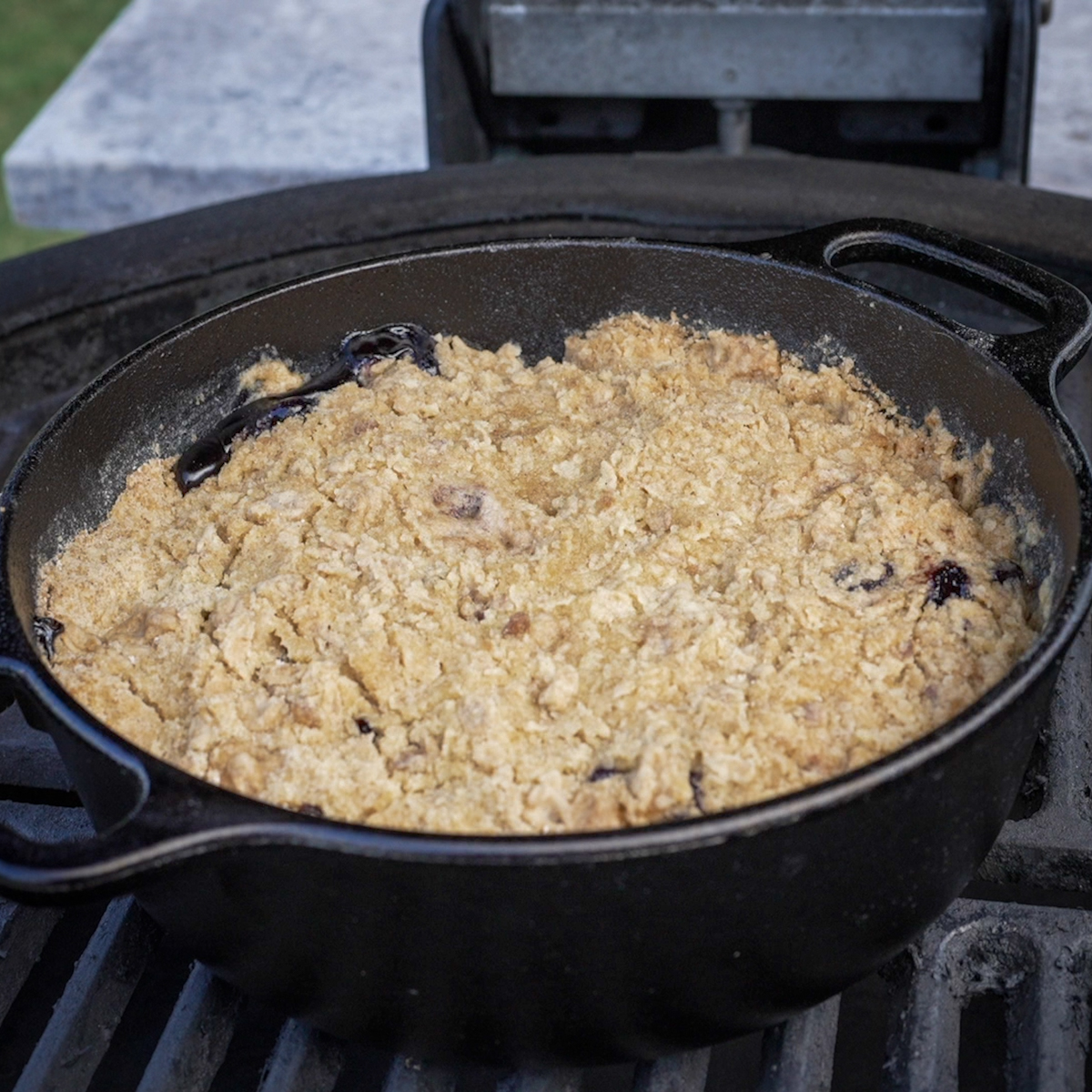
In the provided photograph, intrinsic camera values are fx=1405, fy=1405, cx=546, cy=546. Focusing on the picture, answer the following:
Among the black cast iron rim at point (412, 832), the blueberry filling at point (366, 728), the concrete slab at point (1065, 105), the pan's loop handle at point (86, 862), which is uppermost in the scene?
the black cast iron rim at point (412, 832)

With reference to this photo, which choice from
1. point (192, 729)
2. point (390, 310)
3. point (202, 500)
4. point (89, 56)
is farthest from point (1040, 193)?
point (89, 56)

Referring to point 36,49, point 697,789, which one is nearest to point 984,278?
point 697,789

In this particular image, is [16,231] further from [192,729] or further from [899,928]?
[899,928]

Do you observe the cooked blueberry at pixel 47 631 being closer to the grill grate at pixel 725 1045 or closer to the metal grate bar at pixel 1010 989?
the grill grate at pixel 725 1045

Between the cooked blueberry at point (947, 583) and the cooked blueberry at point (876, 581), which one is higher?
the cooked blueberry at point (947, 583)

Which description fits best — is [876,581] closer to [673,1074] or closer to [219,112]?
[673,1074]

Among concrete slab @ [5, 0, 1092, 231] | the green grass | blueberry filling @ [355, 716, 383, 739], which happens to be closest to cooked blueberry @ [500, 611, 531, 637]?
blueberry filling @ [355, 716, 383, 739]

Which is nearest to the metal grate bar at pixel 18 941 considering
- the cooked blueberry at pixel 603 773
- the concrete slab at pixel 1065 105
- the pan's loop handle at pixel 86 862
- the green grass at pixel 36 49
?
the pan's loop handle at pixel 86 862
